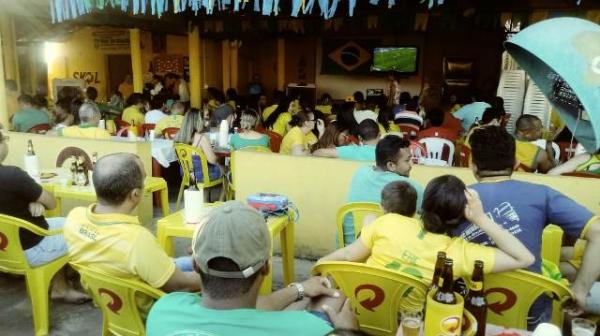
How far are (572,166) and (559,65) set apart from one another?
109 inches

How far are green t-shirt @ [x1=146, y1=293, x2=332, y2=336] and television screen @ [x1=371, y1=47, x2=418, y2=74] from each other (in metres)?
12.7

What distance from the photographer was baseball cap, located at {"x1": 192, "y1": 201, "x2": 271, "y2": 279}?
4.33 ft

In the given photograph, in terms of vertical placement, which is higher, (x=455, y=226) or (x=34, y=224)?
(x=455, y=226)

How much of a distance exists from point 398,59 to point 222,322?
12.8 m

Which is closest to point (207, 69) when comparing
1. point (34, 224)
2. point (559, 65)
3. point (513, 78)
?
point (513, 78)

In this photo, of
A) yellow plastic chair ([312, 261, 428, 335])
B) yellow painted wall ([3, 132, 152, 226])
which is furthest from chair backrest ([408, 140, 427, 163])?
yellow plastic chair ([312, 261, 428, 335])

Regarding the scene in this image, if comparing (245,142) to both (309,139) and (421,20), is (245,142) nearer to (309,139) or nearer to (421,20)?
(309,139)

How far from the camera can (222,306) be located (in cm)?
135

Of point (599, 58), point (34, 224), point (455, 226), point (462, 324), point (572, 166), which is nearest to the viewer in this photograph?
point (599, 58)

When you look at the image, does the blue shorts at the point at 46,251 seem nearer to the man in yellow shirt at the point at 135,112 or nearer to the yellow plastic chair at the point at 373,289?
the yellow plastic chair at the point at 373,289

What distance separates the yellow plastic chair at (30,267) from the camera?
281 cm

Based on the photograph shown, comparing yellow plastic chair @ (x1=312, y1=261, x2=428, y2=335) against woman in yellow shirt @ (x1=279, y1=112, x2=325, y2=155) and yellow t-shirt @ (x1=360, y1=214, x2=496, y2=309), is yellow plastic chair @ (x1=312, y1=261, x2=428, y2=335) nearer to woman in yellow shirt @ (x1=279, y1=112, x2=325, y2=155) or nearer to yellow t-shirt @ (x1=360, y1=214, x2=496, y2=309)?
yellow t-shirt @ (x1=360, y1=214, x2=496, y2=309)

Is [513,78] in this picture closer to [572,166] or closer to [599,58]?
[572,166]

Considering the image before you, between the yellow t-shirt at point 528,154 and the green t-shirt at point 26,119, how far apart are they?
5925 mm
